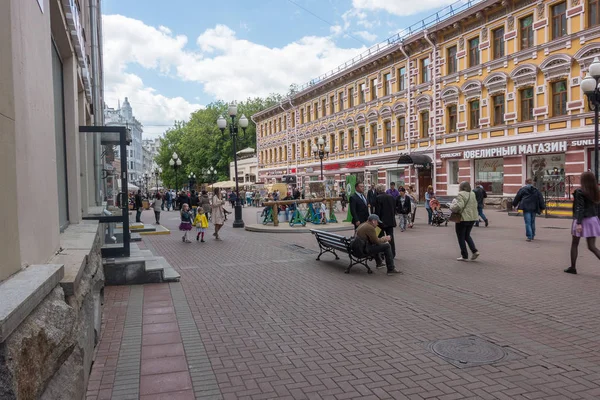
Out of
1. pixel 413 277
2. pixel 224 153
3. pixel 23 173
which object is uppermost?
pixel 224 153

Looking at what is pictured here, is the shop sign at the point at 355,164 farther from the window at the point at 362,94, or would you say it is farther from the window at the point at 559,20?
the window at the point at 559,20

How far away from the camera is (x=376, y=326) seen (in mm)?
5750

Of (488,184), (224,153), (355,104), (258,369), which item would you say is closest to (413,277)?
(258,369)

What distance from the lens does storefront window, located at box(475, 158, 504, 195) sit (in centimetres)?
2770

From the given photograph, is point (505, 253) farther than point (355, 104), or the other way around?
point (355, 104)

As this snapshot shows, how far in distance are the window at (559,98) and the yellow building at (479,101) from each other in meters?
0.05

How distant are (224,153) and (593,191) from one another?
63.4m

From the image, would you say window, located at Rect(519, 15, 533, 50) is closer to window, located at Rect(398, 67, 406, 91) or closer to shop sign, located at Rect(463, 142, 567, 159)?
shop sign, located at Rect(463, 142, 567, 159)

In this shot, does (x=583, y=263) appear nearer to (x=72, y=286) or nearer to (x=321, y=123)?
(x=72, y=286)

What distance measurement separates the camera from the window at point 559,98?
2400cm

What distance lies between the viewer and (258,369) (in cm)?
447

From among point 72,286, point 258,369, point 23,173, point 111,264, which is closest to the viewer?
point 23,173

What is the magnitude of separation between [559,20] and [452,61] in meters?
7.51

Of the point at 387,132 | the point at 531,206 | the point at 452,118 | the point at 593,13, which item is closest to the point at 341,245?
the point at 531,206
